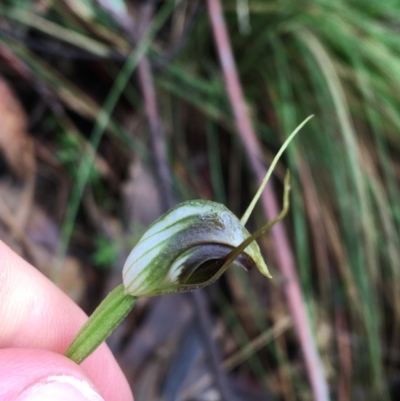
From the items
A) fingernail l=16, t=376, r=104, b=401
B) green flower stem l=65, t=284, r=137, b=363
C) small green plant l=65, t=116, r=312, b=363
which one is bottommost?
fingernail l=16, t=376, r=104, b=401

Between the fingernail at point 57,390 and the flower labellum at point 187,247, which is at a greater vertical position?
the flower labellum at point 187,247

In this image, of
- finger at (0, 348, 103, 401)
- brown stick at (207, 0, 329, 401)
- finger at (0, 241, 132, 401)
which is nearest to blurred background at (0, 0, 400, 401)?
brown stick at (207, 0, 329, 401)

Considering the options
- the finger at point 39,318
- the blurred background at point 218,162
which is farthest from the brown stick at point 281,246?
the finger at point 39,318

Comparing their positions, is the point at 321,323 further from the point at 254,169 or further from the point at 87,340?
the point at 87,340

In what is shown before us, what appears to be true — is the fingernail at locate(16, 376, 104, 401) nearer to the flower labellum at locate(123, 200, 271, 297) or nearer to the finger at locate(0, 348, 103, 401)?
the finger at locate(0, 348, 103, 401)

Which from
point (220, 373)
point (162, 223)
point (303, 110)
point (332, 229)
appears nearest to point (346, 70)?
point (303, 110)

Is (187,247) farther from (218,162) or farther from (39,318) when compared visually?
(218,162)

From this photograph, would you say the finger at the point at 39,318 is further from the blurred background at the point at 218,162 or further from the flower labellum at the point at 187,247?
the flower labellum at the point at 187,247
